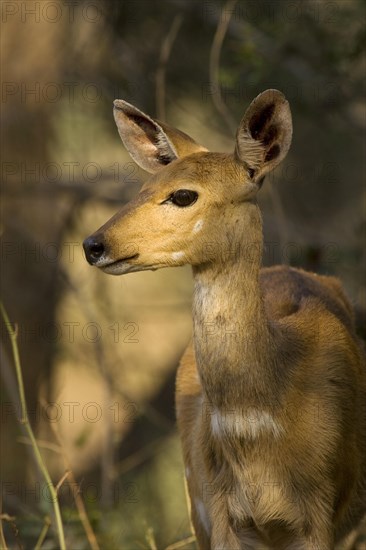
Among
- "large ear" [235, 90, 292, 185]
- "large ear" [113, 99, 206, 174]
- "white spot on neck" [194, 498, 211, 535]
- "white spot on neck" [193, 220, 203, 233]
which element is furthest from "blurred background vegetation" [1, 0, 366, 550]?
"white spot on neck" [193, 220, 203, 233]

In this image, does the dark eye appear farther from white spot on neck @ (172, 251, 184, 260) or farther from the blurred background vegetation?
the blurred background vegetation

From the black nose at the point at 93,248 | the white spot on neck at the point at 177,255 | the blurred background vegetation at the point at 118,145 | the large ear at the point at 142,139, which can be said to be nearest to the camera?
the black nose at the point at 93,248

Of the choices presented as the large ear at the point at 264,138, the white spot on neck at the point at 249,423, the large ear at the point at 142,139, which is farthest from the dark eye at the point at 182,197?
the white spot on neck at the point at 249,423

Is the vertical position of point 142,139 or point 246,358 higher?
point 142,139

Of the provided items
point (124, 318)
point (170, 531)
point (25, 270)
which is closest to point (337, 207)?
point (124, 318)

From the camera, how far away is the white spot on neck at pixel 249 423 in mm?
5020

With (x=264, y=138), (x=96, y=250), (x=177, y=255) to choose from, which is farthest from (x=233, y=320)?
(x=264, y=138)

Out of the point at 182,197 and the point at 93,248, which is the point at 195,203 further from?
the point at 93,248

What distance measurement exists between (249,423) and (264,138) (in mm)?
1237

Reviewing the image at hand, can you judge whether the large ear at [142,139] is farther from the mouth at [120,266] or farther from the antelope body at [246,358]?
the mouth at [120,266]

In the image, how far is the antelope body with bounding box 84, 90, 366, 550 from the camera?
488 cm

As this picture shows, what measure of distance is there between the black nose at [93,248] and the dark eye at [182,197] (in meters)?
0.39

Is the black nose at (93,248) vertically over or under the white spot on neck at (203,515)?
over

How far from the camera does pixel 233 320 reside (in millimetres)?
4914
